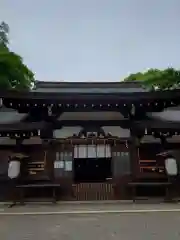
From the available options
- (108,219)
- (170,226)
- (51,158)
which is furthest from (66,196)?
(170,226)

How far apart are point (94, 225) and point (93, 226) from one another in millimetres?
136

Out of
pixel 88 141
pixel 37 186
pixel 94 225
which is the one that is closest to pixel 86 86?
pixel 88 141

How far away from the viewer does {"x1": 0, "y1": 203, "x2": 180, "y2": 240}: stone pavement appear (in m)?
7.67

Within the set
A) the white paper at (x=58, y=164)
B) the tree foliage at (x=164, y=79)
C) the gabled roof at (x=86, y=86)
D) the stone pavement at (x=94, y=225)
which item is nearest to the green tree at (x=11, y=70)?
the gabled roof at (x=86, y=86)

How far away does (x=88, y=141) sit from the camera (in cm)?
1493

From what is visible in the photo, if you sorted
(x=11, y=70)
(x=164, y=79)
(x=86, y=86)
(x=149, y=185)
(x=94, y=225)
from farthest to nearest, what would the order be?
(x=164, y=79)
(x=11, y=70)
(x=86, y=86)
(x=149, y=185)
(x=94, y=225)

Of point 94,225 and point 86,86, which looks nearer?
point 94,225

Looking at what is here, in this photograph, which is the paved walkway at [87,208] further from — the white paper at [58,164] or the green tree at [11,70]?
the green tree at [11,70]

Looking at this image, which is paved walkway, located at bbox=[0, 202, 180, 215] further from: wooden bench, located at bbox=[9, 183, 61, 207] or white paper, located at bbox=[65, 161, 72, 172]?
white paper, located at bbox=[65, 161, 72, 172]

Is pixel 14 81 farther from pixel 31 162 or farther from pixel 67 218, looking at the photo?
pixel 67 218

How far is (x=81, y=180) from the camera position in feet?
58.1

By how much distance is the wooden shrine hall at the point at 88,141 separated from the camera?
46.4 ft

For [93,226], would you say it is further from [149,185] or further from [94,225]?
[149,185]

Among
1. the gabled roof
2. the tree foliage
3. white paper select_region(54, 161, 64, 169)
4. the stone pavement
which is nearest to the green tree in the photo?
the gabled roof
